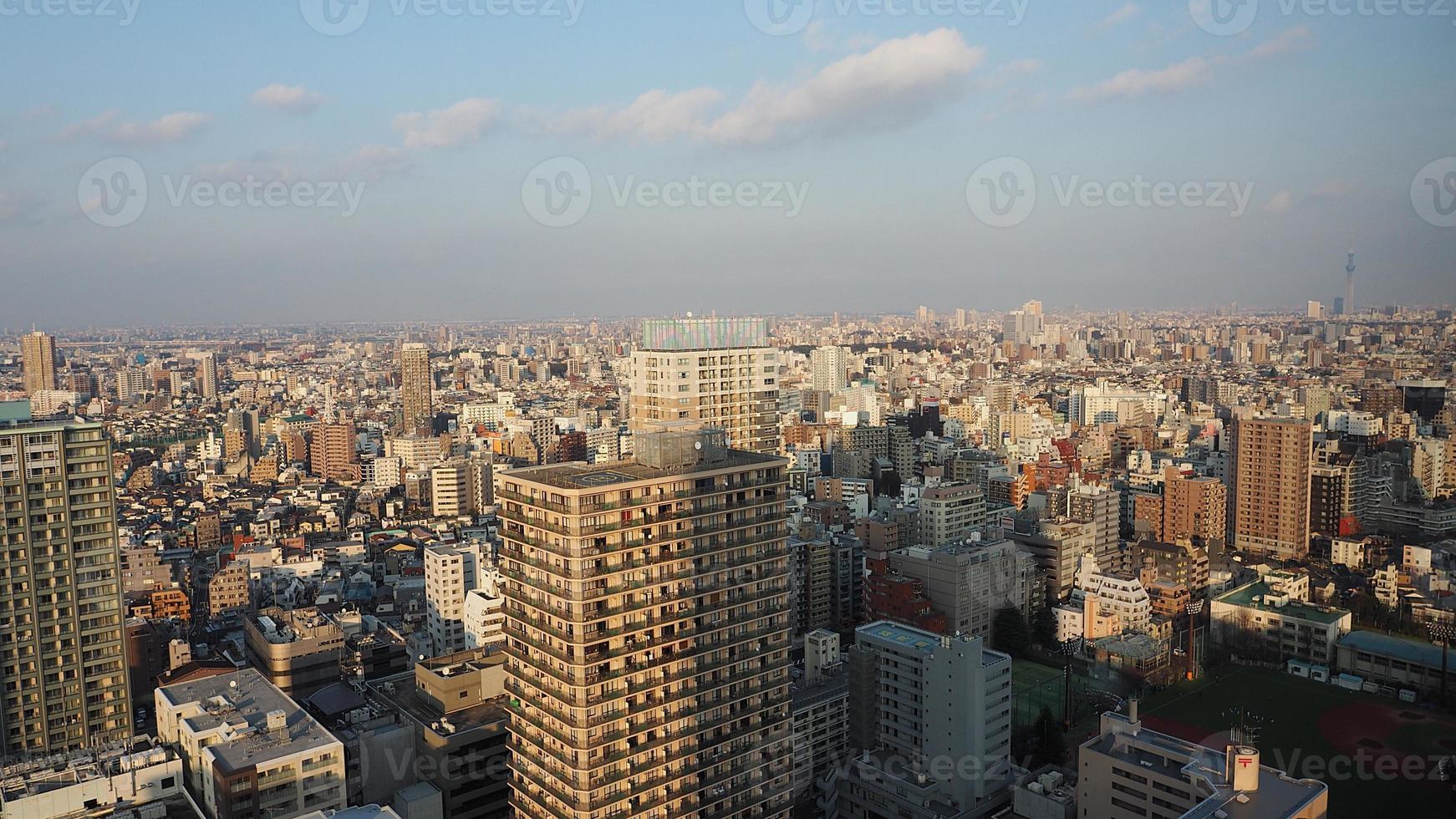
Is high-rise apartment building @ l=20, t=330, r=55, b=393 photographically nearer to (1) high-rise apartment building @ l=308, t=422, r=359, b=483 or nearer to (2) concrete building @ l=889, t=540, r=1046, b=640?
(1) high-rise apartment building @ l=308, t=422, r=359, b=483

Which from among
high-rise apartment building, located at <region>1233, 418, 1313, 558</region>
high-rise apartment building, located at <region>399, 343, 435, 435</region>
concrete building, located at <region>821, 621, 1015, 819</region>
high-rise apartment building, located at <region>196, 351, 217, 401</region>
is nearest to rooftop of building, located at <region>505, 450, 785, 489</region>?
concrete building, located at <region>821, 621, 1015, 819</region>

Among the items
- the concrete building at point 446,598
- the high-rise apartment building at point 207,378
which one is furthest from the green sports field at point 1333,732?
the high-rise apartment building at point 207,378

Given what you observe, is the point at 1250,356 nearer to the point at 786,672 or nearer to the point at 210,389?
the point at 786,672

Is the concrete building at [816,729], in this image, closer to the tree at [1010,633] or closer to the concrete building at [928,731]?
the concrete building at [928,731]

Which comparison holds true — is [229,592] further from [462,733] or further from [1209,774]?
[1209,774]

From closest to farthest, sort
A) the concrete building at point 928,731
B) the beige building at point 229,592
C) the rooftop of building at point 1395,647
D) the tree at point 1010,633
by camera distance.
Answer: the concrete building at point 928,731 < the rooftop of building at point 1395,647 < the tree at point 1010,633 < the beige building at point 229,592

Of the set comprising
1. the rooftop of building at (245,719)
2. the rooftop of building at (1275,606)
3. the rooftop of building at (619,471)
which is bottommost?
the rooftop of building at (1275,606)

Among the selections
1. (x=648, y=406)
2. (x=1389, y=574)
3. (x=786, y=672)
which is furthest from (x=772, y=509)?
(x=1389, y=574)
